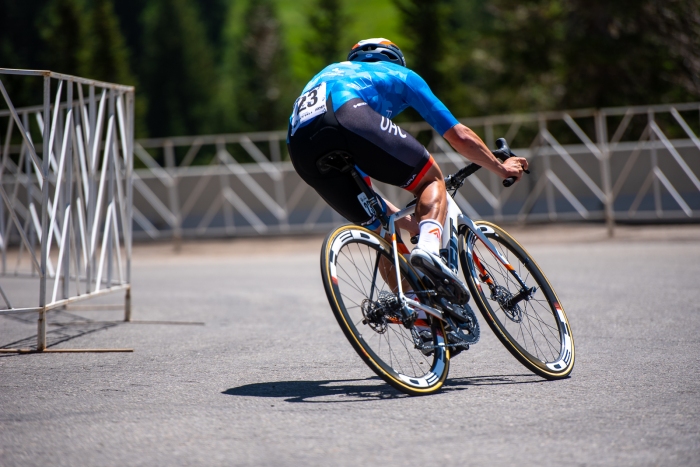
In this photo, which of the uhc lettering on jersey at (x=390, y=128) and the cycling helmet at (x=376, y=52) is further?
the cycling helmet at (x=376, y=52)

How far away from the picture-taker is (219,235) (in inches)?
687

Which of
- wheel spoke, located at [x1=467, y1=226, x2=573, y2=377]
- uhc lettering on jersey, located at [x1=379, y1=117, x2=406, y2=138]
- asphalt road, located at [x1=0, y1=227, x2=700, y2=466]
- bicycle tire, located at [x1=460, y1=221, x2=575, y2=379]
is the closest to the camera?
asphalt road, located at [x1=0, y1=227, x2=700, y2=466]

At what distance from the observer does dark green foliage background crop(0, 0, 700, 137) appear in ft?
85.6

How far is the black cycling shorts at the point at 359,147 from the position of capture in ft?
13.1

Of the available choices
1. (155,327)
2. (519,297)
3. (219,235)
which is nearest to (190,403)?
(519,297)

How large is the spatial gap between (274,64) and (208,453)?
72.3 metres

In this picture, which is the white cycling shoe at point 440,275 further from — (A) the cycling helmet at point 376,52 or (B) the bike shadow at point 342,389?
(A) the cycling helmet at point 376,52

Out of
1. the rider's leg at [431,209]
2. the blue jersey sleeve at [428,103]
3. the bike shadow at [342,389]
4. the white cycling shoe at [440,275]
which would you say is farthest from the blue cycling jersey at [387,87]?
the bike shadow at [342,389]

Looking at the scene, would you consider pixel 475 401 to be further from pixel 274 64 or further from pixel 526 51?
pixel 274 64

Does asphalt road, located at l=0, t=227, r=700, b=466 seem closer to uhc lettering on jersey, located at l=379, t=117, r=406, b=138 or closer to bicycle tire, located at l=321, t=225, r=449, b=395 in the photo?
bicycle tire, located at l=321, t=225, r=449, b=395

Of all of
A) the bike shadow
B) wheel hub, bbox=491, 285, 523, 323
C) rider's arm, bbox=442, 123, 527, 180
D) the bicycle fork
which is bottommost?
the bike shadow

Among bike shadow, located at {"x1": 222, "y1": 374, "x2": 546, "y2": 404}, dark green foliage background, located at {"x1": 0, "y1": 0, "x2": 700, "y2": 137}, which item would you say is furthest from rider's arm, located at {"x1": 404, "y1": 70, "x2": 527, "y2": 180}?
dark green foliage background, located at {"x1": 0, "y1": 0, "x2": 700, "y2": 137}

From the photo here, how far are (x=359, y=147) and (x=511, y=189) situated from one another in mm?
12553

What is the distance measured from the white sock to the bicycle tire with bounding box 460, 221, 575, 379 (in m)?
0.34
